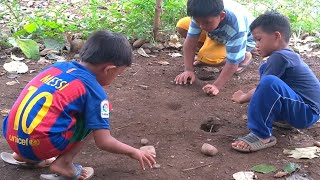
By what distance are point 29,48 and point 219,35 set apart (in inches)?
69.4

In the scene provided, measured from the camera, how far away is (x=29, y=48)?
4020 mm

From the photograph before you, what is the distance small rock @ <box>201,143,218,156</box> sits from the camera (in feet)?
8.13

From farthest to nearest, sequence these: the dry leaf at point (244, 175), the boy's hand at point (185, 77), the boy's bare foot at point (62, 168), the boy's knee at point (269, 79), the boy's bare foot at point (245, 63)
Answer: the boy's bare foot at point (245, 63) → the boy's hand at point (185, 77) → the boy's knee at point (269, 79) → the dry leaf at point (244, 175) → the boy's bare foot at point (62, 168)

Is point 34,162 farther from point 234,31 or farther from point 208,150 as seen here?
point 234,31

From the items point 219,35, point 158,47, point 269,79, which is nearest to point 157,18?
point 158,47

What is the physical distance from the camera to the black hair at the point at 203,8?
2992mm

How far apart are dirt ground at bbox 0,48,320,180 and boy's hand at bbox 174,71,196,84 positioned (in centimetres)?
5

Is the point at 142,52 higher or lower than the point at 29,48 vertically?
lower

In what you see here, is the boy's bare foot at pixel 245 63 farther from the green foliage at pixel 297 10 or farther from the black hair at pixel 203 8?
the green foliage at pixel 297 10

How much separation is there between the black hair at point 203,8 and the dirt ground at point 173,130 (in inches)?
25.4

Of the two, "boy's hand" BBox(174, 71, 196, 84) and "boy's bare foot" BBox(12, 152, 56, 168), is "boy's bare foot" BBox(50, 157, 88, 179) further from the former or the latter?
"boy's hand" BBox(174, 71, 196, 84)

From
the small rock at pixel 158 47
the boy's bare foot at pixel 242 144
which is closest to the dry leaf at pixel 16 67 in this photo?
the small rock at pixel 158 47

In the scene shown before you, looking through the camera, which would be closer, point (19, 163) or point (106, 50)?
point (106, 50)

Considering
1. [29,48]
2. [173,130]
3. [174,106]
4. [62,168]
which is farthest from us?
[29,48]
